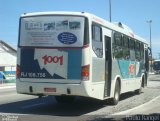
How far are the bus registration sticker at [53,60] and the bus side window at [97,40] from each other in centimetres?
115

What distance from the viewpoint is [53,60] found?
47.8ft

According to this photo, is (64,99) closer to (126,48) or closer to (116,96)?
(116,96)

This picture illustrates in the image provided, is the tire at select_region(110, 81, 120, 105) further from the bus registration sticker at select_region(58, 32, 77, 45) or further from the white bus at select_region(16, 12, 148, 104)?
the bus registration sticker at select_region(58, 32, 77, 45)

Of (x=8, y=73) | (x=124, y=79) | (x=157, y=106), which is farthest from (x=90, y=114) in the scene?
(x=8, y=73)

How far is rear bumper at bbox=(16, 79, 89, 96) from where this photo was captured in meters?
14.1

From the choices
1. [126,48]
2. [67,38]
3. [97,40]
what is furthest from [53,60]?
[126,48]

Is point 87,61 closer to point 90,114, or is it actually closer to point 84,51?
point 84,51

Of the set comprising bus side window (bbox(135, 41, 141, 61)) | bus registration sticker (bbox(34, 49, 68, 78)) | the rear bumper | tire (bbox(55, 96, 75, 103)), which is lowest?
tire (bbox(55, 96, 75, 103))

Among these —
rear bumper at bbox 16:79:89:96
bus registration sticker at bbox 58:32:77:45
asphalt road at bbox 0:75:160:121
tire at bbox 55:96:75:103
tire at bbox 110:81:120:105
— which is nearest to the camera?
asphalt road at bbox 0:75:160:121

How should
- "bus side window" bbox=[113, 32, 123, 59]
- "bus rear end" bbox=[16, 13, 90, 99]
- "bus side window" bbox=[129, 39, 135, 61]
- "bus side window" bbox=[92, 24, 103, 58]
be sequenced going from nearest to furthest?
"bus rear end" bbox=[16, 13, 90, 99] < "bus side window" bbox=[92, 24, 103, 58] < "bus side window" bbox=[113, 32, 123, 59] < "bus side window" bbox=[129, 39, 135, 61]

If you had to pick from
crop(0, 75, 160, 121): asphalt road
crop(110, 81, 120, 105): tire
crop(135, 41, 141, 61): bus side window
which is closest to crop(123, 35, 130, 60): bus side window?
crop(110, 81, 120, 105): tire

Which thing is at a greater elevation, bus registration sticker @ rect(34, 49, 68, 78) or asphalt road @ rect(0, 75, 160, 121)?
bus registration sticker @ rect(34, 49, 68, 78)

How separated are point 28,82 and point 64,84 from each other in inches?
51.7

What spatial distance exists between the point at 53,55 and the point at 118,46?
171 inches
